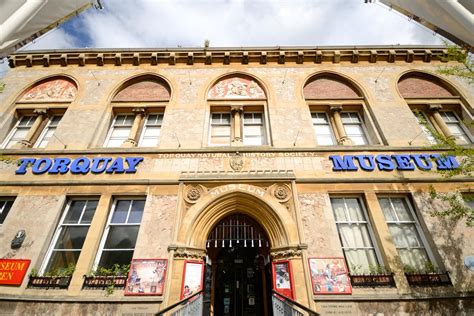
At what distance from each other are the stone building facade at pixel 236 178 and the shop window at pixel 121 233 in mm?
41

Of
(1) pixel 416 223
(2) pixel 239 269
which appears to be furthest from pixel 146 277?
(1) pixel 416 223

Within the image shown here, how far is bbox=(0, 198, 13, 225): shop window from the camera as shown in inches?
276

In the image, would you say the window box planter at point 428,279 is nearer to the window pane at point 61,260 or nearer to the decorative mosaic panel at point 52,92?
the window pane at point 61,260

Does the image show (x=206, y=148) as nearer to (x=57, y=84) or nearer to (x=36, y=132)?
(x=36, y=132)

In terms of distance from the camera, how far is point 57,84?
9938 mm

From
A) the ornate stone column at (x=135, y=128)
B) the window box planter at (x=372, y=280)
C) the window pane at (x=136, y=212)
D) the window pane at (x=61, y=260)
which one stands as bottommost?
the window box planter at (x=372, y=280)

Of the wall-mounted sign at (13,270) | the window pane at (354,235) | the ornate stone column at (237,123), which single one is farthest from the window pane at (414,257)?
the wall-mounted sign at (13,270)

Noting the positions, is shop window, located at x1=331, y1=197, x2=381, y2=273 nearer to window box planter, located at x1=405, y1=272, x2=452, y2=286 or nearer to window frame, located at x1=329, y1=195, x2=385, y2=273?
window frame, located at x1=329, y1=195, x2=385, y2=273

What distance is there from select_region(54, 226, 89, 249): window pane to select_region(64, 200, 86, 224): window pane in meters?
0.22

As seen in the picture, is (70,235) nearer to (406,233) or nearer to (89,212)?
(89,212)

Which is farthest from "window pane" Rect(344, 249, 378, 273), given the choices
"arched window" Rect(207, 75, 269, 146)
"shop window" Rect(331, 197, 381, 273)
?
"arched window" Rect(207, 75, 269, 146)

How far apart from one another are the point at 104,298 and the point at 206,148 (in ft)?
17.0

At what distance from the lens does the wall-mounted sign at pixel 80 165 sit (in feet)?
24.1

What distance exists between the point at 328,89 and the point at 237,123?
179 inches
